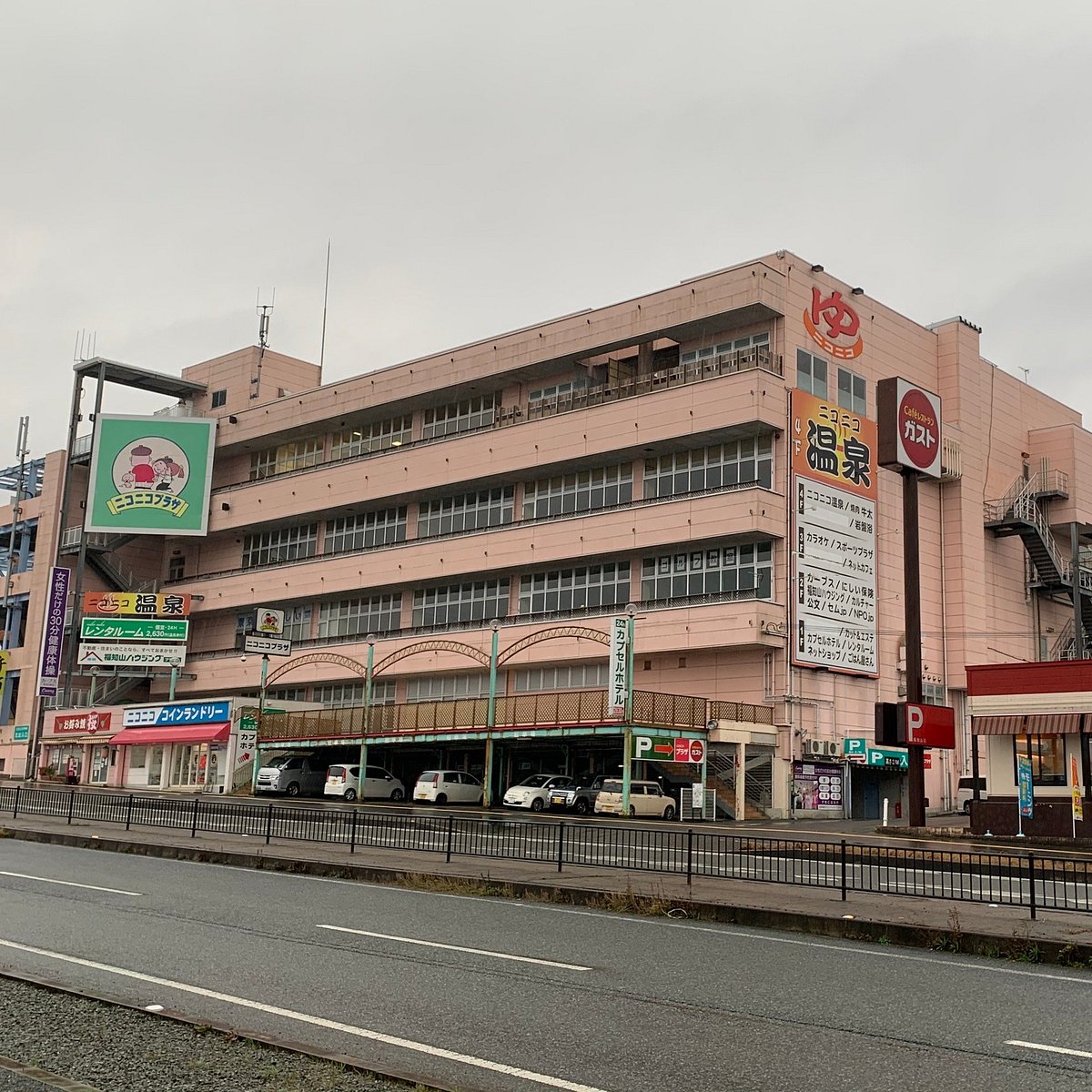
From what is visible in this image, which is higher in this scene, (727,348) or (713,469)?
(727,348)

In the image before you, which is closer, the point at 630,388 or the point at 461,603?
the point at 630,388

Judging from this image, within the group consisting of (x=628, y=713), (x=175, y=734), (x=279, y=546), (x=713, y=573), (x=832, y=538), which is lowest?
(x=175, y=734)

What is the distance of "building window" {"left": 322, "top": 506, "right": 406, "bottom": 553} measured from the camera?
219 ft

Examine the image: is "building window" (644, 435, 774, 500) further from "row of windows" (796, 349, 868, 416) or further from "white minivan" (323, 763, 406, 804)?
"white minivan" (323, 763, 406, 804)

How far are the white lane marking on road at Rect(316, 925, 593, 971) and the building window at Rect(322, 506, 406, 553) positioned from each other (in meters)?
52.5

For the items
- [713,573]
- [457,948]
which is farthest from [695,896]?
[713,573]

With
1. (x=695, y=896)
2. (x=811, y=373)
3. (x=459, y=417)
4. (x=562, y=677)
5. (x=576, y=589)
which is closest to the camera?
(x=695, y=896)

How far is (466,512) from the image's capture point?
2484 inches

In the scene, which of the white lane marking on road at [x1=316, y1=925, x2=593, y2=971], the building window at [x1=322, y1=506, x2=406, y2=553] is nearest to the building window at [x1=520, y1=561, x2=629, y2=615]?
the building window at [x1=322, y1=506, x2=406, y2=553]

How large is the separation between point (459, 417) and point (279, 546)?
1513cm

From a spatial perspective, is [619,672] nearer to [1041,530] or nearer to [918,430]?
[918,430]

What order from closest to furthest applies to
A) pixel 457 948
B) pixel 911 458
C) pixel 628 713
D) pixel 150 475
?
pixel 457 948 < pixel 911 458 < pixel 628 713 < pixel 150 475

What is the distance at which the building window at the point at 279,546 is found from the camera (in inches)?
2810

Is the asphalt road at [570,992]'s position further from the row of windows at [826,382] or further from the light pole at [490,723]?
the row of windows at [826,382]
